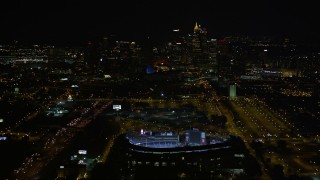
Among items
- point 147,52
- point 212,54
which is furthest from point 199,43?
point 147,52

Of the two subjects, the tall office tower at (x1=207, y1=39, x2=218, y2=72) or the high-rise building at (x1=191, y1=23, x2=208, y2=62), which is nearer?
the tall office tower at (x1=207, y1=39, x2=218, y2=72)

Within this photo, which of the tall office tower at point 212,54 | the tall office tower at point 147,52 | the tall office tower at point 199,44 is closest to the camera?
the tall office tower at point 212,54

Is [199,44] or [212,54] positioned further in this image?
[199,44]

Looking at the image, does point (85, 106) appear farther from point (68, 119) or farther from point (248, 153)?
point (248, 153)

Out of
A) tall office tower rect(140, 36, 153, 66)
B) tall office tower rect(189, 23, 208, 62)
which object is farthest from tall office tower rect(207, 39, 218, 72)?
tall office tower rect(140, 36, 153, 66)

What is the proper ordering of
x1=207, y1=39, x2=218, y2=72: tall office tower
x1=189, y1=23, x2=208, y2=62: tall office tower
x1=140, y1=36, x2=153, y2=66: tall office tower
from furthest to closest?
1. x1=189, y1=23, x2=208, y2=62: tall office tower
2. x1=140, y1=36, x2=153, y2=66: tall office tower
3. x1=207, y1=39, x2=218, y2=72: tall office tower

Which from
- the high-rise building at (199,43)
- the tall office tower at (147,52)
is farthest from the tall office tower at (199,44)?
the tall office tower at (147,52)

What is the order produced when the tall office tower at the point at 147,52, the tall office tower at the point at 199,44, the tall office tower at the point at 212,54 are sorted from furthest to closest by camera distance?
the tall office tower at the point at 199,44 → the tall office tower at the point at 147,52 → the tall office tower at the point at 212,54

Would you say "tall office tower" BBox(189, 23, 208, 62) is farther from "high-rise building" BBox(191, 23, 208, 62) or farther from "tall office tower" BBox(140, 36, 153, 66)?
"tall office tower" BBox(140, 36, 153, 66)

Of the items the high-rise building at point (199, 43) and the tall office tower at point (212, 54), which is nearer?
the tall office tower at point (212, 54)

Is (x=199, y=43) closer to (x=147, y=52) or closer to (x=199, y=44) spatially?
(x=199, y=44)

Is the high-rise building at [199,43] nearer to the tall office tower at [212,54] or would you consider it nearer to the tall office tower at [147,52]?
the tall office tower at [212,54]
